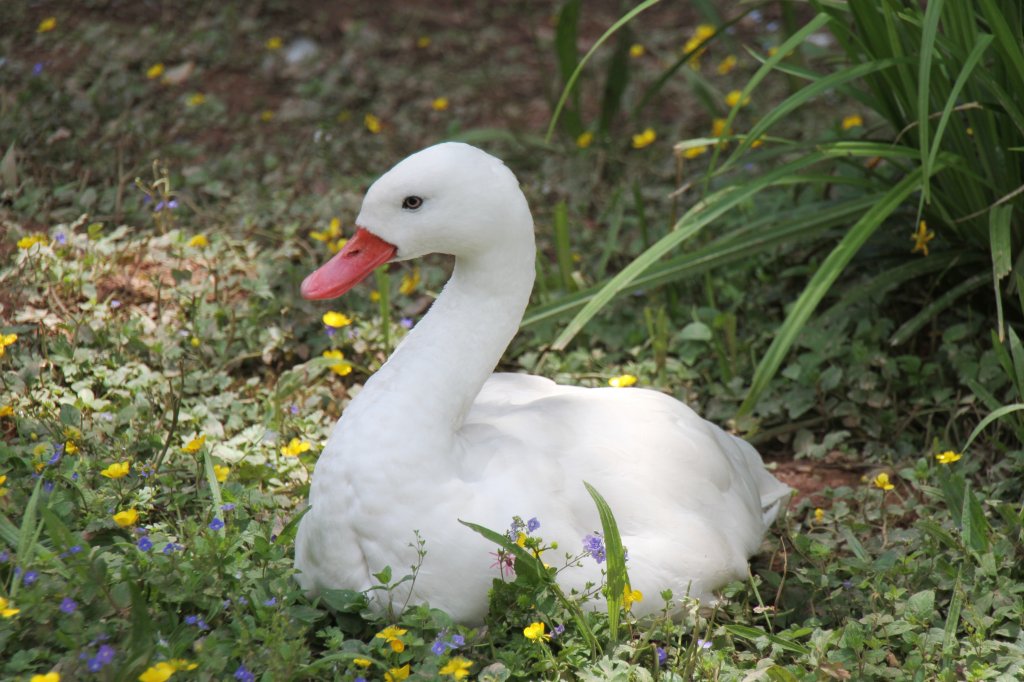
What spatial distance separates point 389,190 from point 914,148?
1.51m

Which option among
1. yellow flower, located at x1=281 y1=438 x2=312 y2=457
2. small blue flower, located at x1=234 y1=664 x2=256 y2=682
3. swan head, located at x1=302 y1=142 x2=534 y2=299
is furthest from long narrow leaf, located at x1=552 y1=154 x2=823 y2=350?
small blue flower, located at x1=234 y1=664 x2=256 y2=682

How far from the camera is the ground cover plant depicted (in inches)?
90.1

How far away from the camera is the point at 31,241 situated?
336 centimetres

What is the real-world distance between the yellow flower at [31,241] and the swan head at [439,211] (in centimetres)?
A: 122

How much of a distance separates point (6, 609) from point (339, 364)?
4.25 ft

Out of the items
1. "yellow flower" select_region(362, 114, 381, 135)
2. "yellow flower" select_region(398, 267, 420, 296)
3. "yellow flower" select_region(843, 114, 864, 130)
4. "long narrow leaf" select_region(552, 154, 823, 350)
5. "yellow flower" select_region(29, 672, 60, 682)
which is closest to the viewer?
"yellow flower" select_region(29, 672, 60, 682)

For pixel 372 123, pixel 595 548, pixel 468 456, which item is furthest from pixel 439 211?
pixel 372 123

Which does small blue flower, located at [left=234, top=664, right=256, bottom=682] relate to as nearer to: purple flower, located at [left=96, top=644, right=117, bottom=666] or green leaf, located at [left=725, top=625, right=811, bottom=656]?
purple flower, located at [left=96, top=644, right=117, bottom=666]

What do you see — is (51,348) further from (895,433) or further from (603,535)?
(895,433)

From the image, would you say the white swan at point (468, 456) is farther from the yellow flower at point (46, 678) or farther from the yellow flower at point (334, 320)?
the yellow flower at point (334, 320)

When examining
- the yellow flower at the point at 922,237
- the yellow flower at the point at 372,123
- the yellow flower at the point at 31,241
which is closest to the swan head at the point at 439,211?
the yellow flower at the point at 31,241

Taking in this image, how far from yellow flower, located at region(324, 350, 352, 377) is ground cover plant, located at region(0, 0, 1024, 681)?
0.02 m

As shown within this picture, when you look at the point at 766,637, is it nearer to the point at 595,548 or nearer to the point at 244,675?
the point at 595,548

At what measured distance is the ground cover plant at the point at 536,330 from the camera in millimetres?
2289
